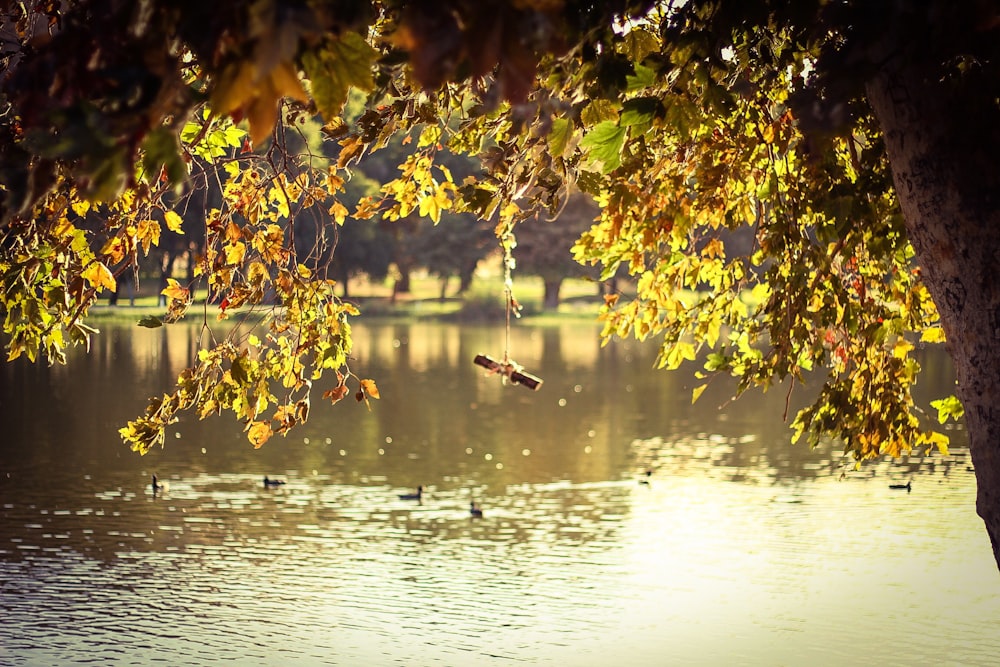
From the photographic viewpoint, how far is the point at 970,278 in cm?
518

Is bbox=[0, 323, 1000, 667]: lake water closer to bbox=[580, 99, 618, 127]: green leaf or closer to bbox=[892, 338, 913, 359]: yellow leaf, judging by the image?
bbox=[892, 338, 913, 359]: yellow leaf

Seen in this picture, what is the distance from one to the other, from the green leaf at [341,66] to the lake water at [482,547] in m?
14.6

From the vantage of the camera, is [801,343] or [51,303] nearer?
[51,303]

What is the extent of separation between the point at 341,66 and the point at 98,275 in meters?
3.82

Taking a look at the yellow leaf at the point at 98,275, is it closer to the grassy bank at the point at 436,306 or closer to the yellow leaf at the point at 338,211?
the yellow leaf at the point at 338,211

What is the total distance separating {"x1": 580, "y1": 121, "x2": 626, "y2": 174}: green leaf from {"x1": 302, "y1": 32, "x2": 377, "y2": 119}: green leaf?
178 centimetres

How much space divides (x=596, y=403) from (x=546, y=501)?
53.4 feet

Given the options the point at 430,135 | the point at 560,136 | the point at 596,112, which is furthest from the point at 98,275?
the point at 560,136

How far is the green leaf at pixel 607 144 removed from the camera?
16.4 ft

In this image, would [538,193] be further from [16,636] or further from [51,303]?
[16,636]

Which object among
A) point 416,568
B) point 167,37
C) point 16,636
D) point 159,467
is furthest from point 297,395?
point 167,37

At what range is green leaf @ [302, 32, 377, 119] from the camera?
129 inches

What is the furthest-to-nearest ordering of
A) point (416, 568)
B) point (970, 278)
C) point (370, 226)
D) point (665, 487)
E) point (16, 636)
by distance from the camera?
point (370, 226), point (665, 487), point (416, 568), point (16, 636), point (970, 278)

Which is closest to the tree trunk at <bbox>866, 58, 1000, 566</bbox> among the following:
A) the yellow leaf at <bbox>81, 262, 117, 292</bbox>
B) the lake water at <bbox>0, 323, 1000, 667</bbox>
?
the yellow leaf at <bbox>81, 262, 117, 292</bbox>
